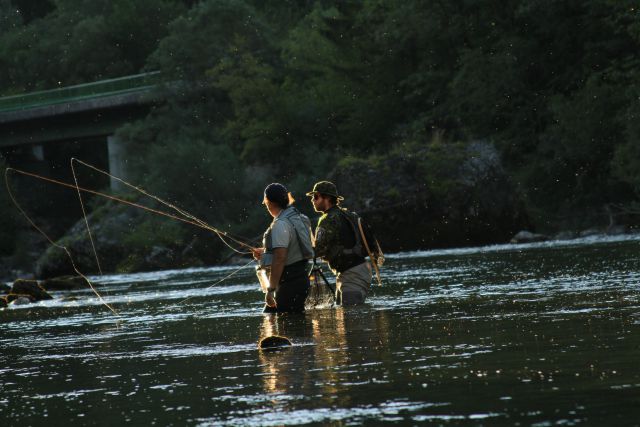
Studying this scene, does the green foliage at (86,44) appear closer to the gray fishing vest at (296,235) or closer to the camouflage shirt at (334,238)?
the camouflage shirt at (334,238)

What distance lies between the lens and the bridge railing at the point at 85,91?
2370 inches

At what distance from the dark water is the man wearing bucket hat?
44cm

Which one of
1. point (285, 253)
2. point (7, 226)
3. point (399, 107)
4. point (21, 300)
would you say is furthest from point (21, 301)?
point (7, 226)

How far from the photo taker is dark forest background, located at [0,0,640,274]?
133ft

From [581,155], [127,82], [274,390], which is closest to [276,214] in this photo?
[274,390]

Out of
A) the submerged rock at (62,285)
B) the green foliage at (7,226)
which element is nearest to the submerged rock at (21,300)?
the submerged rock at (62,285)

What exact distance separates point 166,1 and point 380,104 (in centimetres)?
3497

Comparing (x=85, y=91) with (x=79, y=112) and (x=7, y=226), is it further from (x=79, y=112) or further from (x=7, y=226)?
(x=7, y=226)

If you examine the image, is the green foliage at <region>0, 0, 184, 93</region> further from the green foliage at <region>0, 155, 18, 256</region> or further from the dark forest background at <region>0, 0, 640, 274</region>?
the dark forest background at <region>0, 0, 640, 274</region>

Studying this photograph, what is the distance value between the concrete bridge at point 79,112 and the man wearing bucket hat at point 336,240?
142 feet

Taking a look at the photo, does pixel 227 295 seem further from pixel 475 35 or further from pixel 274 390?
pixel 475 35

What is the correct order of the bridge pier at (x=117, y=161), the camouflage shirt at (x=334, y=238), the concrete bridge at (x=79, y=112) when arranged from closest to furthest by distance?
1. the camouflage shirt at (x=334, y=238)
2. the bridge pier at (x=117, y=161)
3. the concrete bridge at (x=79, y=112)

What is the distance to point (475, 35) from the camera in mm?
48094

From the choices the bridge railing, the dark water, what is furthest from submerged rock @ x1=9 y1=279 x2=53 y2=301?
the bridge railing
